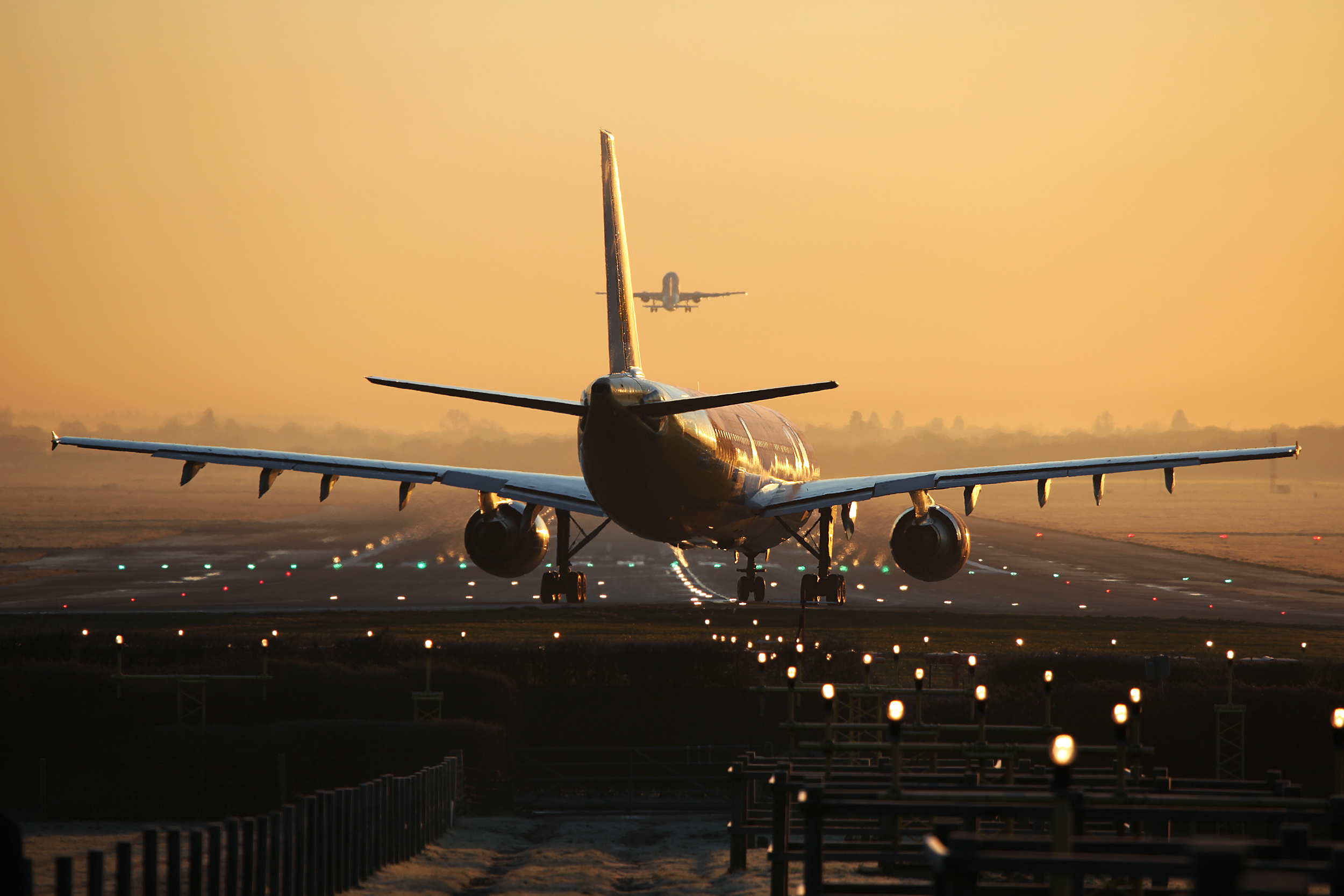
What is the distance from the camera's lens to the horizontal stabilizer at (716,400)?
3186 centimetres

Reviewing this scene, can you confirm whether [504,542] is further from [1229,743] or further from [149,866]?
[149,866]

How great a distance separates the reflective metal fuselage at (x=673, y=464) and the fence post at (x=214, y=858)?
2065cm

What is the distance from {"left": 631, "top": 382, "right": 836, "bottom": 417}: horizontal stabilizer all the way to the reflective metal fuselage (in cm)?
25

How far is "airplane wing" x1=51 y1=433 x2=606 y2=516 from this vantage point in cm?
4172

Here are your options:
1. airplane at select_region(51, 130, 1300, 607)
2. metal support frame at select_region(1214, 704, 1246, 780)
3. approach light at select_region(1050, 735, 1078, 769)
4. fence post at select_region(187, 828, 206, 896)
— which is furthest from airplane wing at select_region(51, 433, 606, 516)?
approach light at select_region(1050, 735, 1078, 769)

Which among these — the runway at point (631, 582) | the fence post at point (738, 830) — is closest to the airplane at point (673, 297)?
the runway at point (631, 582)

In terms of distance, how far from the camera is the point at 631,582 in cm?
8562

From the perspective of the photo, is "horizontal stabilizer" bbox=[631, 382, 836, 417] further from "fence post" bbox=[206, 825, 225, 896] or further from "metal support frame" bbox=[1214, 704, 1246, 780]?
"fence post" bbox=[206, 825, 225, 896]

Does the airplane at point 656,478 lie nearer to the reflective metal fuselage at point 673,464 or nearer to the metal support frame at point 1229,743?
the reflective metal fuselage at point 673,464

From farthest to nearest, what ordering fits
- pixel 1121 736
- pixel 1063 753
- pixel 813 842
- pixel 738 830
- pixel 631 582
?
1. pixel 631 582
2. pixel 738 830
3. pixel 1121 736
4. pixel 813 842
5. pixel 1063 753

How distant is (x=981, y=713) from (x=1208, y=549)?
123339mm

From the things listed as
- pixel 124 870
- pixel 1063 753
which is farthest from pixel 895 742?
pixel 124 870

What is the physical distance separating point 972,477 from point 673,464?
409 inches

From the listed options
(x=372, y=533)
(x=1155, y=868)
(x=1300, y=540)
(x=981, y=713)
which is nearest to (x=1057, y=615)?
(x=981, y=713)
